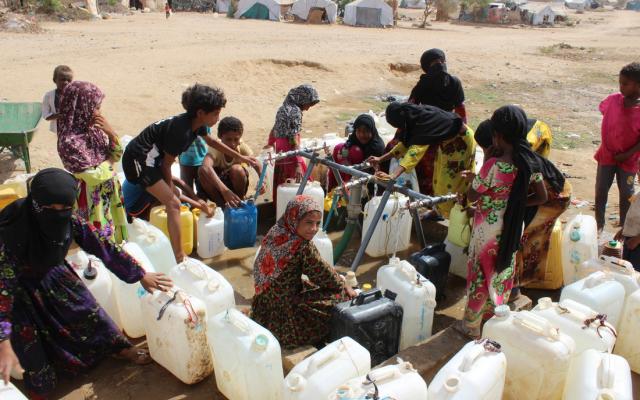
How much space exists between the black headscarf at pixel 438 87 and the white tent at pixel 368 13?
24880 millimetres

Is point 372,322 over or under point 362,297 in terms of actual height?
under

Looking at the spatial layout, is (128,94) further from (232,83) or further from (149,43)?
(149,43)

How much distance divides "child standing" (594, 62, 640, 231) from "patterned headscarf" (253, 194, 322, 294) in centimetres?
333

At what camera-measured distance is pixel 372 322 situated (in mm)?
3156

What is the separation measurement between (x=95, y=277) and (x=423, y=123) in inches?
103

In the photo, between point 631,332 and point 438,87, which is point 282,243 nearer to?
point 631,332

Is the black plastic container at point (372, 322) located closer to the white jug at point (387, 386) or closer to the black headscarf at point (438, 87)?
the white jug at point (387, 386)

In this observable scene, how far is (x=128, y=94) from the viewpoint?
11.1 m

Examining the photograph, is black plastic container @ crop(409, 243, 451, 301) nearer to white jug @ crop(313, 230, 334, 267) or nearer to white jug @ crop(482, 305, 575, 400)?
white jug @ crop(313, 230, 334, 267)

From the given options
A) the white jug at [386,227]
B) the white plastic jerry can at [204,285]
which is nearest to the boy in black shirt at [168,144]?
the white plastic jerry can at [204,285]

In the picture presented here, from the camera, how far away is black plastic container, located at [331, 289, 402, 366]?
3.13 metres

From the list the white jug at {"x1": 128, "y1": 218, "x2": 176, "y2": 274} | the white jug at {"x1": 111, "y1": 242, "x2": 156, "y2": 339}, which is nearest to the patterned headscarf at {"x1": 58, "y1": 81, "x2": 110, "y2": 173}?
the white jug at {"x1": 128, "y1": 218, "x2": 176, "y2": 274}

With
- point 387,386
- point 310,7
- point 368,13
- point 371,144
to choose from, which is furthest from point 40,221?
point 368,13

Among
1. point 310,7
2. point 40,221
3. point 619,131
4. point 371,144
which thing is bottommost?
point 371,144
